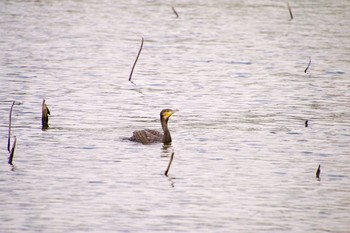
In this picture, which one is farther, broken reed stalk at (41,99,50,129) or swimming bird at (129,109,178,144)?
broken reed stalk at (41,99,50,129)

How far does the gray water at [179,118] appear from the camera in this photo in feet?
44.4

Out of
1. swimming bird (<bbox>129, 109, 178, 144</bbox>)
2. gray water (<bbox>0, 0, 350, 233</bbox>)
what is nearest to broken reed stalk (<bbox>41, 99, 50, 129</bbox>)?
gray water (<bbox>0, 0, 350, 233</bbox>)

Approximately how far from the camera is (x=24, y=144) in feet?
56.8

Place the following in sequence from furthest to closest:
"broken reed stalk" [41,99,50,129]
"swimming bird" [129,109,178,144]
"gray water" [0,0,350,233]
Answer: "broken reed stalk" [41,99,50,129] < "swimming bird" [129,109,178,144] < "gray water" [0,0,350,233]

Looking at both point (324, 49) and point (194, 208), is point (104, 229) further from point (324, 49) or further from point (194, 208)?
point (324, 49)

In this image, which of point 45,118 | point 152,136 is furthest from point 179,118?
point 45,118

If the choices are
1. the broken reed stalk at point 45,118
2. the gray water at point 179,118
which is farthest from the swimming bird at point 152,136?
the broken reed stalk at point 45,118

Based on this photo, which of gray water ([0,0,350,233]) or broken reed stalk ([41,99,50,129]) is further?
broken reed stalk ([41,99,50,129])

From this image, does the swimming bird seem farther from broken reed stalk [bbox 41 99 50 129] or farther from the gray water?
broken reed stalk [bbox 41 99 50 129]

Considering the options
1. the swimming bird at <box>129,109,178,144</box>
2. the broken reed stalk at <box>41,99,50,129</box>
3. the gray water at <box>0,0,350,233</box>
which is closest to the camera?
the gray water at <box>0,0,350,233</box>

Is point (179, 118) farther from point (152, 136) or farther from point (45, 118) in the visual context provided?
point (45, 118)

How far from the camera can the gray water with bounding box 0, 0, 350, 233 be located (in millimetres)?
13531

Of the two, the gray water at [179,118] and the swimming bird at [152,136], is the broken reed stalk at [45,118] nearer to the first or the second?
the gray water at [179,118]

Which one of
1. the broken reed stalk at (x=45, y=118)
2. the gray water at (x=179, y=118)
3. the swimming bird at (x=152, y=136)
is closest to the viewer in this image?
A: the gray water at (x=179, y=118)
